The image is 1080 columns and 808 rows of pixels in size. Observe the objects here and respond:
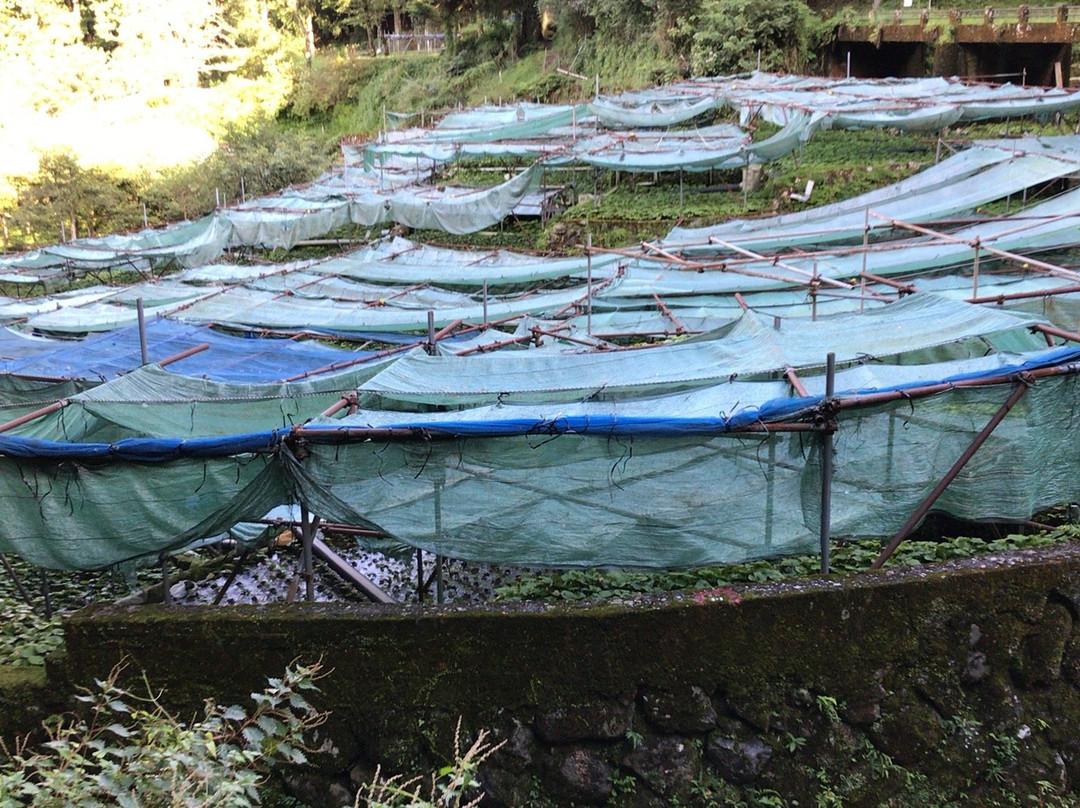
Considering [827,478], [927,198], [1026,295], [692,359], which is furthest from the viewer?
[927,198]

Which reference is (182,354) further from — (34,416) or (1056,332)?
(1056,332)

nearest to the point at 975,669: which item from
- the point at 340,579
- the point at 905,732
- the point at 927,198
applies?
the point at 905,732

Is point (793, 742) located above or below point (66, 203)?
below

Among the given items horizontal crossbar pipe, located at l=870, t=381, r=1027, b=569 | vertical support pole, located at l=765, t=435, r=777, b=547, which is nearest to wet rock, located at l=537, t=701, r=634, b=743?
vertical support pole, located at l=765, t=435, r=777, b=547

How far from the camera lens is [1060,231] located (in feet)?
30.3

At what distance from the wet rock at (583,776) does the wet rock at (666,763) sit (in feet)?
0.41

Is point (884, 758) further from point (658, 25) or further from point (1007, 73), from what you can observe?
point (658, 25)

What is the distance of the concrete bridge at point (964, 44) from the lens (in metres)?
19.7

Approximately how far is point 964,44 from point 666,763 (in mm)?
22319

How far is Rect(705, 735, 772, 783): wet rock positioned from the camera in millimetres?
4126

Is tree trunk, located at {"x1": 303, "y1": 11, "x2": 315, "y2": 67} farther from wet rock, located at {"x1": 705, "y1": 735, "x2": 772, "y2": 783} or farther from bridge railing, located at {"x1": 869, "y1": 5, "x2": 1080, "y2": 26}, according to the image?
wet rock, located at {"x1": 705, "y1": 735, "x2": 772, "y2": 783}

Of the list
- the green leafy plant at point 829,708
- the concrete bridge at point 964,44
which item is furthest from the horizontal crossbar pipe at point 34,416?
the concrete bridge at point 964,44

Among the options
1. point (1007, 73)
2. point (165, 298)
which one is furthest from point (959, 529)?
point (1007, 73)

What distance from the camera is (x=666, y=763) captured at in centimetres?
414
